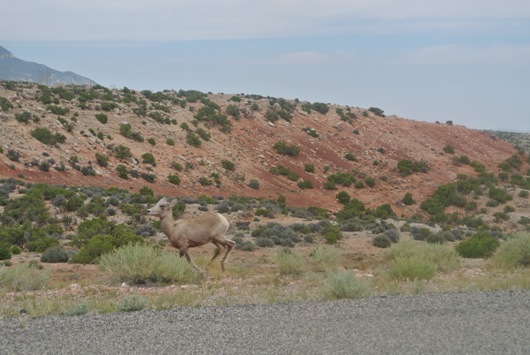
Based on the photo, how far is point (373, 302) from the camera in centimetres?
1055

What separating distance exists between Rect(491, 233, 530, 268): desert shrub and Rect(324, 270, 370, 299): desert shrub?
6.73 meters

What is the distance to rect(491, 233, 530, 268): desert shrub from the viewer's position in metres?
16.5

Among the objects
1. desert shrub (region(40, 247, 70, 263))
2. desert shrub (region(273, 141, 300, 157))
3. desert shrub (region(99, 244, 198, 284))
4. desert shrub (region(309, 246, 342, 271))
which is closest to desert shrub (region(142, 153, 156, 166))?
desert shrub (region(273, 141, 300, 157))

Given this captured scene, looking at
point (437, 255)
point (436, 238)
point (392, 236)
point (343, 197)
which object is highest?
point (437, 255)

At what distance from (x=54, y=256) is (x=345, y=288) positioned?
469 inches

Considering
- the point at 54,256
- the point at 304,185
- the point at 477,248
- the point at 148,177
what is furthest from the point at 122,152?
the point at 477,248

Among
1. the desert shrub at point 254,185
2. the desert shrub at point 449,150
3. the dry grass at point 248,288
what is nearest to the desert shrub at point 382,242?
the dry grass at point 248,288

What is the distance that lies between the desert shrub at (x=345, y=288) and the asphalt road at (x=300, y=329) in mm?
421

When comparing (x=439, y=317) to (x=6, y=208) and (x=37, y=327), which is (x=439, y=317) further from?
(x=6, y=208)

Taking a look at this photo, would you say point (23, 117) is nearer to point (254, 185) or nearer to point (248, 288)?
point (254, 185)

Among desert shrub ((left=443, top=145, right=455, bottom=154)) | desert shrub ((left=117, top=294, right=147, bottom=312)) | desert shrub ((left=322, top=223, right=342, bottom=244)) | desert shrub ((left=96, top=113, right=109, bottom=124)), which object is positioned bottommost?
desert shrub ((left=322, top=223, right=342, bottom=244))

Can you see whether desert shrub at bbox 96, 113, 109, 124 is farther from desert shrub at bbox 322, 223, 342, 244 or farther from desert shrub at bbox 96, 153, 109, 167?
desert shrub at bbox 322, 223, 342, 244

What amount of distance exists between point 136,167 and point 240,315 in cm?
4083

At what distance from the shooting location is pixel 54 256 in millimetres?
20250
